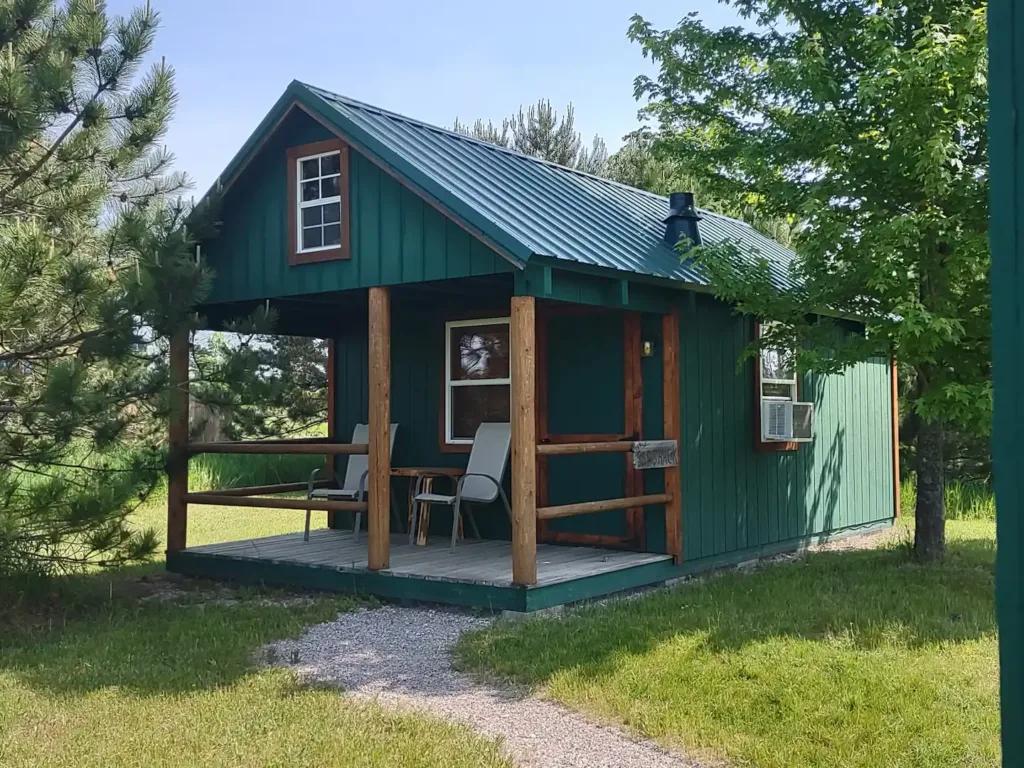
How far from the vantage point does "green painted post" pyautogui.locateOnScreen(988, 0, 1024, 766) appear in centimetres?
169

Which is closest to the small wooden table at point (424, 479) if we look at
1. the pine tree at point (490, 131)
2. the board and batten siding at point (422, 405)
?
the board and batten siding at point (422, 405)

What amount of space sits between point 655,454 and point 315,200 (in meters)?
3.26

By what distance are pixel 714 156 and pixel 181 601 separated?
5.69m

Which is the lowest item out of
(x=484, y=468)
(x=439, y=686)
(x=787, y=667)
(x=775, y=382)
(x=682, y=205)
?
(x=439, y=686)

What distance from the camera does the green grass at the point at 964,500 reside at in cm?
1225

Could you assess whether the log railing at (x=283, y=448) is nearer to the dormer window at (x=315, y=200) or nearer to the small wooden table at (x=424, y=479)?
the small wooden table at (x=424, y=479)

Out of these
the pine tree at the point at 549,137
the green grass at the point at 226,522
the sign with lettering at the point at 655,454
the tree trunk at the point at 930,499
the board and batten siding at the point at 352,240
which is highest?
the pine tree at the point at 549,137

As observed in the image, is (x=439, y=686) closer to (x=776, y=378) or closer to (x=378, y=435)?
(x=378, y=435)

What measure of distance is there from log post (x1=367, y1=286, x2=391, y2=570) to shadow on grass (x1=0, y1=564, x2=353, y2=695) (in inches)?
19.0

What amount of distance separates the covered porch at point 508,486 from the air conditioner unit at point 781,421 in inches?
57.1

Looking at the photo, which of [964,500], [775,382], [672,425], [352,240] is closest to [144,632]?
[352,240]

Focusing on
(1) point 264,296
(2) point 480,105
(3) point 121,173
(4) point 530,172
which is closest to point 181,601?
(1) point 264,296

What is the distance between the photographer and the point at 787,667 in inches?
192

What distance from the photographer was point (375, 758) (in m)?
3.86
